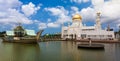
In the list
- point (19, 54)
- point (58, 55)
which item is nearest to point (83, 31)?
point (58, 55)

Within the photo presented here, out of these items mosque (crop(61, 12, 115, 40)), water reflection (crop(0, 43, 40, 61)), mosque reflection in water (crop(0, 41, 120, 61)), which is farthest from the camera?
mosque (crop(61, 12, 115, 40))

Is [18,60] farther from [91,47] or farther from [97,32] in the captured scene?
[97,32]

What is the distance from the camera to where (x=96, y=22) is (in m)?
77.9

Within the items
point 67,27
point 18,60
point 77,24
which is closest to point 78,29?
point 77,24

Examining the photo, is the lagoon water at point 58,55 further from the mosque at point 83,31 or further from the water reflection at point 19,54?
the mosque at point 83,31

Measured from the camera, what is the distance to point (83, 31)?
8175 cm

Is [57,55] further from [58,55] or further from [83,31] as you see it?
[83,31]

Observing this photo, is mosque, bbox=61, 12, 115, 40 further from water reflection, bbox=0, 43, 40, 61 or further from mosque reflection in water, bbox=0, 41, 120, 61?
water reflection, bbox=0, 43, 40, 61

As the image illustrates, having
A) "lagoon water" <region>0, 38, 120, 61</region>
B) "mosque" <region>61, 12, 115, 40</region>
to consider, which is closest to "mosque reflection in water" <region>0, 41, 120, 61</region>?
"lagoon water" <region>0, 38, 120, 61</region>

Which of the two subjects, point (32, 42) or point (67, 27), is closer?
point (32, 42)

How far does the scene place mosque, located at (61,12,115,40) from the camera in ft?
241

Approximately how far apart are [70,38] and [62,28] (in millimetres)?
9343

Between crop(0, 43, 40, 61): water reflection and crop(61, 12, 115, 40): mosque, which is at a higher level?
crop(61, 12, 115, 40): mosque

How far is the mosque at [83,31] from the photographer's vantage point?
241ft
